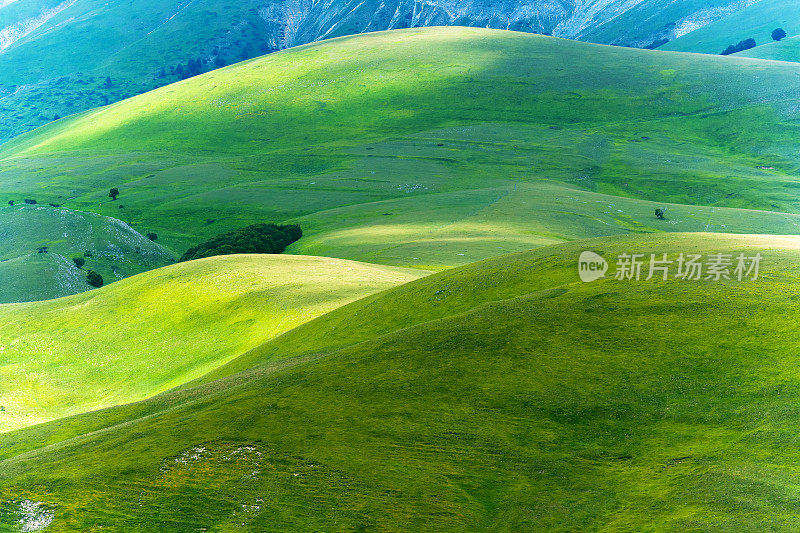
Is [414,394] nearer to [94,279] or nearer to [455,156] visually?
[94,279]

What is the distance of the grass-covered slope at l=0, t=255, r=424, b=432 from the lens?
130ft

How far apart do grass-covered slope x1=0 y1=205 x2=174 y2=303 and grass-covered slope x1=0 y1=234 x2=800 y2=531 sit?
64583mm

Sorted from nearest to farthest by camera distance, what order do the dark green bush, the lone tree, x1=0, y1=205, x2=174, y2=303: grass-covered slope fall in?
x1=0, y1=205, x2=174, y2=303: grass-covered slope → the lone tree → the dark green bush

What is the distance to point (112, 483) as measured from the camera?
16281 millimetres

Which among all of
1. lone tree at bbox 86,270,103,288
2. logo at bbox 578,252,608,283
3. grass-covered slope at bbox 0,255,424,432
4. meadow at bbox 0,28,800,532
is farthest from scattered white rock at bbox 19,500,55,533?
lone tree at bbox 86,270,103,288

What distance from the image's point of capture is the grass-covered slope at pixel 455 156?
3824 inches

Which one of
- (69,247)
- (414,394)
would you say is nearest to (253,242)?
(69,247)

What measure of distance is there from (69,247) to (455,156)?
8678 cm

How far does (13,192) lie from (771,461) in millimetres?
173496

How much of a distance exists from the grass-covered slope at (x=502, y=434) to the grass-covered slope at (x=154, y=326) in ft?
53.2

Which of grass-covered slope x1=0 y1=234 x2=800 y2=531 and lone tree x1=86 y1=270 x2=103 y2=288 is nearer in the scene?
grass-covered slope x1=0 y1=234 x2=800 y2=531

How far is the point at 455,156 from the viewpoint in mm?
147500

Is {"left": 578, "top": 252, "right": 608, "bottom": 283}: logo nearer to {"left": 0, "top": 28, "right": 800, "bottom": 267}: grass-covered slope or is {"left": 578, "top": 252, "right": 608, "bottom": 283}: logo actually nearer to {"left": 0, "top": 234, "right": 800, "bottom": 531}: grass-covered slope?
{"left": 0, "top": 234, "right": 800, "bottom": 531}: grass-covered slope

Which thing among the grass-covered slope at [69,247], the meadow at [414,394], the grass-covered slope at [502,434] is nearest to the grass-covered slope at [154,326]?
the meadow at [414,394]
